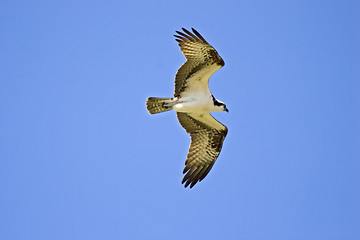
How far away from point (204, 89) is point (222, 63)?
0.82m

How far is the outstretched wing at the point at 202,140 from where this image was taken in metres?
12.4

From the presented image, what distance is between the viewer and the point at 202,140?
12.7 metres

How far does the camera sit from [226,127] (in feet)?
41.2

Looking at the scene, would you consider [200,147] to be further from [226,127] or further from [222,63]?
[222,63]

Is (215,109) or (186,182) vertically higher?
(215,109)

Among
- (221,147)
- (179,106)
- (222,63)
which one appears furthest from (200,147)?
(222,63)

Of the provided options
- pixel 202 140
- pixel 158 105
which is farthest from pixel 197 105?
pixel 202 140

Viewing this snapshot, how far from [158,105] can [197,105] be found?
2.71ft

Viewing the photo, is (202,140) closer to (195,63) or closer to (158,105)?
(158,105)

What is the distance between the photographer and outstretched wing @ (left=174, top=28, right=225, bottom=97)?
11.1 meters

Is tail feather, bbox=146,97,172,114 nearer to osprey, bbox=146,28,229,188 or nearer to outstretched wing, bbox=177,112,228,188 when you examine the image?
osprey, bbox=146,28,229,188

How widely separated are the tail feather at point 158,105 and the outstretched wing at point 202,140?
2.43ft

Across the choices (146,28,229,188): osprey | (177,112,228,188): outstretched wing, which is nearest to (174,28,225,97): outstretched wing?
(146,28,229,188): osprey

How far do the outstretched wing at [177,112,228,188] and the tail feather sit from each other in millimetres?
742
